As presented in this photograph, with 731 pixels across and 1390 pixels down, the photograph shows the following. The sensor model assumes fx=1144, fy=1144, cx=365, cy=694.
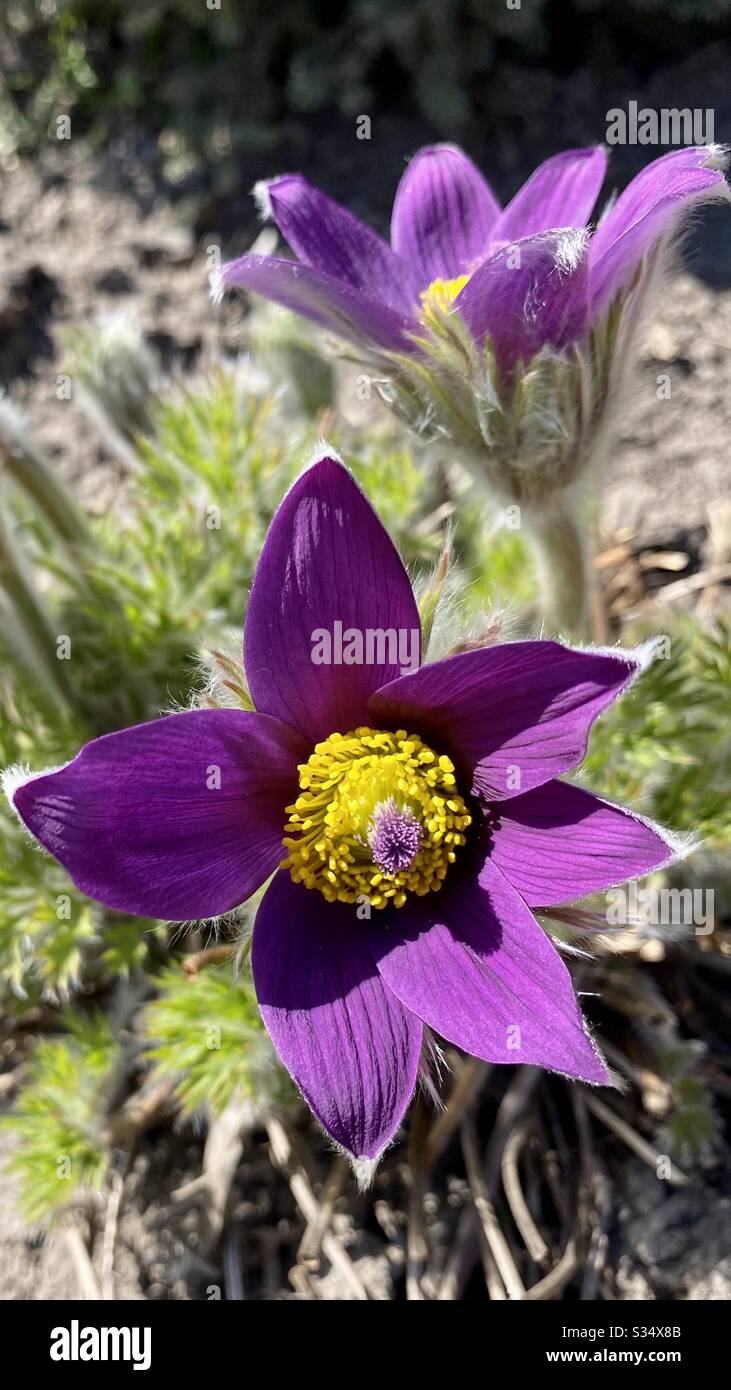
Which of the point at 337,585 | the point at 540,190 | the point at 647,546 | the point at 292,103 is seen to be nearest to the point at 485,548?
the point at 647,546

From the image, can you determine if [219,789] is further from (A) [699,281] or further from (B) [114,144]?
(B) [114,144]

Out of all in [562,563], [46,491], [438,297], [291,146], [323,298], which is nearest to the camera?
[323,298]

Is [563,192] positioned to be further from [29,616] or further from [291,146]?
[291,146]

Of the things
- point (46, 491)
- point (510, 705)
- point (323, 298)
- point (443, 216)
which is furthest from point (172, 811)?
point (443, 216)

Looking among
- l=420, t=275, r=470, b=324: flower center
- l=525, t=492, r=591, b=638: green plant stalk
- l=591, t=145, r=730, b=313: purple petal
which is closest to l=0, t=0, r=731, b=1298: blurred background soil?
l=525, t=492, r=591, b=638: green plant stalk

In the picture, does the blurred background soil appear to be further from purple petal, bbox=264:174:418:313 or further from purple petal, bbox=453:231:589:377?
purple petal, bbox=453:231:589:377

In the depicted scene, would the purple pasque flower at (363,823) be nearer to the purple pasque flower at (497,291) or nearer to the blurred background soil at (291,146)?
the purple pasque flower at (497,291)
